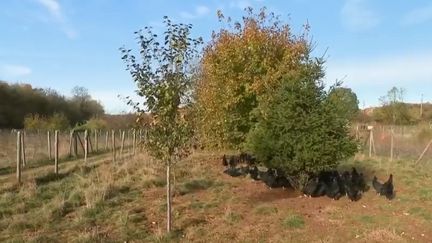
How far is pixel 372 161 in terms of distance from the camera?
2025 centimetres

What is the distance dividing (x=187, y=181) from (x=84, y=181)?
296cm

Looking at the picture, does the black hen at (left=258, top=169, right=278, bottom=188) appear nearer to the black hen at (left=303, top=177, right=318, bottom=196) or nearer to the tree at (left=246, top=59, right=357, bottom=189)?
the tree at (left=246, top=59, right=357, bottom=189)

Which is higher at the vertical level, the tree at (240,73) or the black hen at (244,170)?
the tree at (240,73)

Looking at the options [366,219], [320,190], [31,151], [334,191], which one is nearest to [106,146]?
[31,151]

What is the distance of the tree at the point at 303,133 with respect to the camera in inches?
515

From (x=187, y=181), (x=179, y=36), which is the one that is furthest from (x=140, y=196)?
(x=179, y=36)

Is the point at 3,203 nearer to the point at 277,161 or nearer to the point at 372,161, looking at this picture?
the point at 277,161

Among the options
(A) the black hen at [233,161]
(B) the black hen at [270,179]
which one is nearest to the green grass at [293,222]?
(B) the black hen at [270,179]

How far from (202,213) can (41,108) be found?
6814 centimetres

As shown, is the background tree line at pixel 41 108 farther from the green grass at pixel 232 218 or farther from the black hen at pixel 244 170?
the green grass at pixel 232 218

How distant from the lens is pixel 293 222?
10.4 metres

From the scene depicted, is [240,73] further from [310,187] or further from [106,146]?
[106,146]

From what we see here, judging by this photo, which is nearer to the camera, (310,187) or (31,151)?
(310,187)

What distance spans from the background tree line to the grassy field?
44.1 metres
